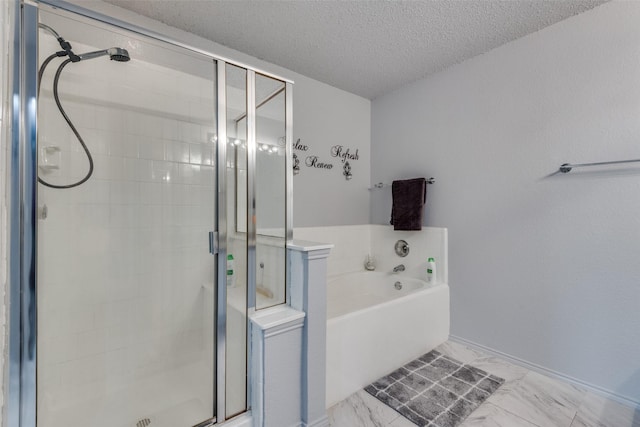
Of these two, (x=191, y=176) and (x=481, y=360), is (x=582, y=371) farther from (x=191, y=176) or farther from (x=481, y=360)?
(x=191, y=176)

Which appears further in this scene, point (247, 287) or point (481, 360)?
point (481, 360)

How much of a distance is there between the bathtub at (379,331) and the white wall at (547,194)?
29 cm

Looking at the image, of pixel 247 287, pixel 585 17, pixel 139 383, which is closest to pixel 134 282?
pixel 139 383

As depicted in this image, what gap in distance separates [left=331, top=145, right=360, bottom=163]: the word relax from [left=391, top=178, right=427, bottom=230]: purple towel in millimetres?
527

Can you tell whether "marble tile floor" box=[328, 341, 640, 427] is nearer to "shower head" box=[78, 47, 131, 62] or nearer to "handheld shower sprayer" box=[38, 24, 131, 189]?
"handheld shower sprayer" box=[38, 24, 131, 189]

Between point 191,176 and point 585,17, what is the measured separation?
2652 mm

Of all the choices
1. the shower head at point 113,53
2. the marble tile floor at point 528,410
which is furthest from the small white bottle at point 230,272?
the shower head at point 113,53

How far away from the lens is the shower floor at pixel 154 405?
131cm

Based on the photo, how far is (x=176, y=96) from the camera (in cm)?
186

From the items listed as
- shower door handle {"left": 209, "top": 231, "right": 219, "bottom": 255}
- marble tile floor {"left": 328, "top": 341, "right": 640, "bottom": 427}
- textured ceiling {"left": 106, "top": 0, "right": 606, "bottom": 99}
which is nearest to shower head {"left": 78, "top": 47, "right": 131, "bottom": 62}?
textured ceiling {"left": 106, "top": 0, "right": 606, "bottom": 99}

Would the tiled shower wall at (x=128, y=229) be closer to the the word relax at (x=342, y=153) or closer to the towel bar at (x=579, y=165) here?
the the word relax at (x=342, y=153)

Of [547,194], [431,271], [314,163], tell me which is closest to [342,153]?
[314,163]

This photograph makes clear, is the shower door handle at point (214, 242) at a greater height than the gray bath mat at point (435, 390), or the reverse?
the shower door handle at point (214, 242)

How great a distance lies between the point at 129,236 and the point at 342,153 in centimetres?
190
